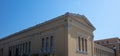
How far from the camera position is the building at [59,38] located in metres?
27.1

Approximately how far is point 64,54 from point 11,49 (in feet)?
50.6

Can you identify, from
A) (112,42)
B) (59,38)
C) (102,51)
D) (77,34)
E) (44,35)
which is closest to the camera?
(59,38)

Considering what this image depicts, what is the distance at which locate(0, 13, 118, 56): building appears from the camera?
2709 cm

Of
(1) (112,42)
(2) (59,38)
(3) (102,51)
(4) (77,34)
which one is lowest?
(3) (102,51)

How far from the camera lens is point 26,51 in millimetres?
33531

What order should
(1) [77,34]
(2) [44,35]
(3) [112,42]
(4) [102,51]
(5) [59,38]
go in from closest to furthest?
1. (5) [59,38]
2. (1) [77,34]
3. (2) [44,35]
4. (4) [102,51]
5. (3) [112,42]

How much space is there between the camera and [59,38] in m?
27.7

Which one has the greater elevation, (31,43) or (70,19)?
(70,19)

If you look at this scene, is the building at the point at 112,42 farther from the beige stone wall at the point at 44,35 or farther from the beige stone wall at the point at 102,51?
the beige stone wall at the point at 44,35

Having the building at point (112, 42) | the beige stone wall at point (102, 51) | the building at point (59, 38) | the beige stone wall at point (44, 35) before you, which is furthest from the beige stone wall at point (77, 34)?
the building at point (112, 42)

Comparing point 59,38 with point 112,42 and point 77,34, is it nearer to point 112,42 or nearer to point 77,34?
point 77,34

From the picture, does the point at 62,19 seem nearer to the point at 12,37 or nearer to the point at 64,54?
the point at 64,54

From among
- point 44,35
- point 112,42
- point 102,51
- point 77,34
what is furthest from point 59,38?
point 112,42

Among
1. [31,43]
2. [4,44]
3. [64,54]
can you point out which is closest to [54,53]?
[64,54]
